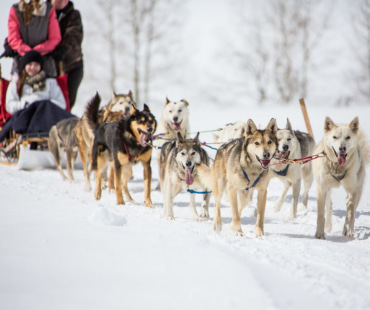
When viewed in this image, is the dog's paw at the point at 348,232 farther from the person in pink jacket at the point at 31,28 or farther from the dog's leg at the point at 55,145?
the person in pink jacket at the point at 31,28

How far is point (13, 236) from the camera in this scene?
104 inches

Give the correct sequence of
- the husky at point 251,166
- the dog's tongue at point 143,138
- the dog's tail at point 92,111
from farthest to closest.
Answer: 1. the dog's tail at point 92,111
2. the dog's tongue at point 143,138
3. the husky at point 251,166

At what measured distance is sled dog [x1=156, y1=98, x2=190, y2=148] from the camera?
672 centimetres

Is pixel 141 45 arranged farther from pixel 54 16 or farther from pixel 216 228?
pixel 216 228

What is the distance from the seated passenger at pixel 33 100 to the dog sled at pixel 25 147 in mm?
118

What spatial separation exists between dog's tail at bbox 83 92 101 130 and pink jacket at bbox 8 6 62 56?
11.3 feet

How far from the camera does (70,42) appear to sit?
31.1ft

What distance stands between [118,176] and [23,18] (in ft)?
18.0

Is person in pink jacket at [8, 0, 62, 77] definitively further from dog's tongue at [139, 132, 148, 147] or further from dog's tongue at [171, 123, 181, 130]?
dog's tongue at [139, 132, 148, 147]

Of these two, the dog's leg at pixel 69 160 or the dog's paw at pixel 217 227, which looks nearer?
the dog's paw at pixel 217 227

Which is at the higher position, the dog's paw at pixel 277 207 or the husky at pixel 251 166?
the husky at pixel 251 166

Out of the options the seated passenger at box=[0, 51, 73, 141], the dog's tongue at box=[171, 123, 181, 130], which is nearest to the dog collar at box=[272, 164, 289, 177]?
the dog's tongue at box=[171, 123, 181, 130]

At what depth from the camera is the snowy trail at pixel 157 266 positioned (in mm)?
1976

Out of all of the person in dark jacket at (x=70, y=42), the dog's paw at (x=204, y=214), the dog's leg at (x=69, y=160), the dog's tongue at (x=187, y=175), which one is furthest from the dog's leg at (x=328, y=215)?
the person in dark jacket at (x=70, y=42)
